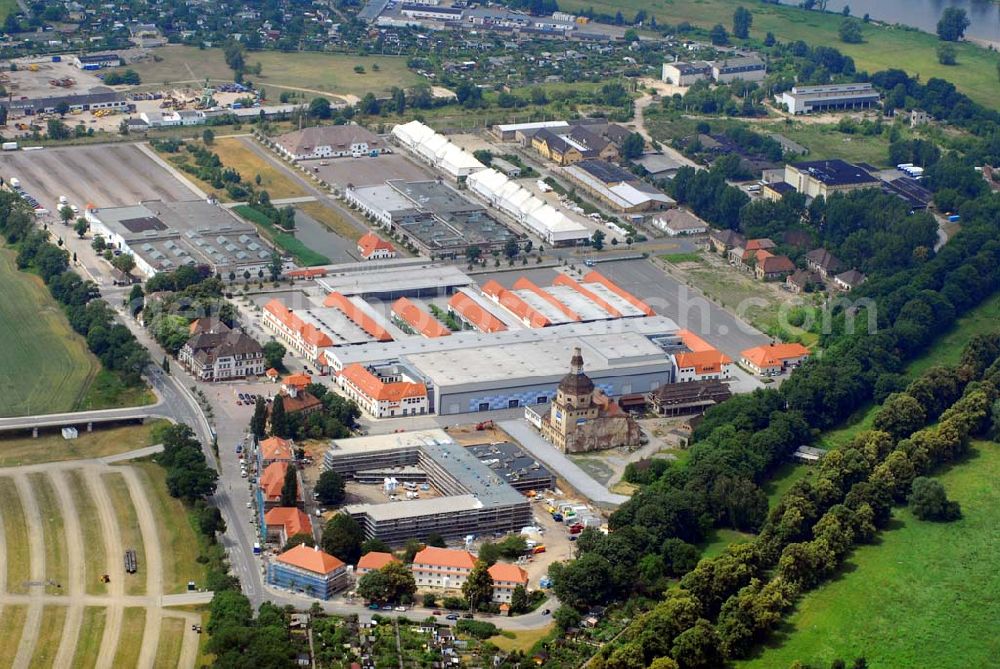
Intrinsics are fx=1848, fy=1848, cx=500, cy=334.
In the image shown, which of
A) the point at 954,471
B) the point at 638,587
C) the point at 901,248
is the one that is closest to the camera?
the point at 638,587

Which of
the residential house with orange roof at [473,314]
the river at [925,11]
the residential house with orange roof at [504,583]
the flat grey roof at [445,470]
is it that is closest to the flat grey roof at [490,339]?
the residential house with orange roof at [473,314]

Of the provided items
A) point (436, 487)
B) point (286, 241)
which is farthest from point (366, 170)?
point (436, 487)

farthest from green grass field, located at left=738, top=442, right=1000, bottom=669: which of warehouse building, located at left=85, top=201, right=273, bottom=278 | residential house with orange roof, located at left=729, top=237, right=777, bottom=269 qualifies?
warehouse building, located at left=85, top=201, right=273, bottom=278

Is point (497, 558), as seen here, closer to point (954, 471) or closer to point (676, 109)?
point (954, 471)

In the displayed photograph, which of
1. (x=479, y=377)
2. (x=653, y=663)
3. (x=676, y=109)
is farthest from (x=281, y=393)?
(x=676, y=109)

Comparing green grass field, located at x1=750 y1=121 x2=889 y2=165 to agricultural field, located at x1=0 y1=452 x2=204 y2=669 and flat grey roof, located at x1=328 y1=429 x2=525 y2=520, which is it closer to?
flat grey roof, located at x1=328 y1=429 x2=525 y2=520
